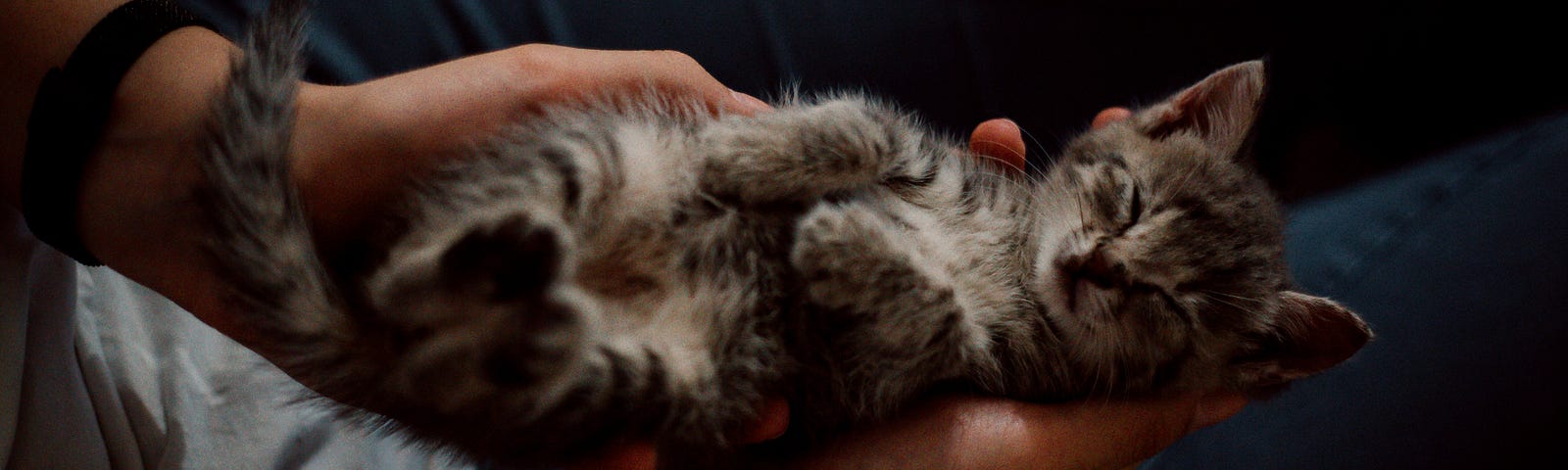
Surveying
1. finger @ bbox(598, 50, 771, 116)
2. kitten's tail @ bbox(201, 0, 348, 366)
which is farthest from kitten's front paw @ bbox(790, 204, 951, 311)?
kitten's tail @ bbox(201, 0, 348, 366)

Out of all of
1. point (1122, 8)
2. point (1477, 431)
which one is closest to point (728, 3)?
point (1122, 8)

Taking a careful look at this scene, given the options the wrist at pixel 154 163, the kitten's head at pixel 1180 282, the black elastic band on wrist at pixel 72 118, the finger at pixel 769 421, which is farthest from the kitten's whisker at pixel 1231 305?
the black elastic band on wrist at pixel 72 118

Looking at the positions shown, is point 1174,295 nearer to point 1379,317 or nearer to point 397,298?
point 1379,317

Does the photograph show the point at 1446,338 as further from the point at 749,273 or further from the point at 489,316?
the point at 489,316

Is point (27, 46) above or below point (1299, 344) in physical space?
above

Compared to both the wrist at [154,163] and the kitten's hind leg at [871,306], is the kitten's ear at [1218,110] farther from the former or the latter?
the wrist at [154,163]

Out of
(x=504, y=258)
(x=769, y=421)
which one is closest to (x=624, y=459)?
(x=769, y=421)

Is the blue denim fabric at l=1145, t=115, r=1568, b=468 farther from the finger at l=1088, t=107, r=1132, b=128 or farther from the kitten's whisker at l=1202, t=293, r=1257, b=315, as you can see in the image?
the finger at l=1088, t=107, r=1132, b=128
